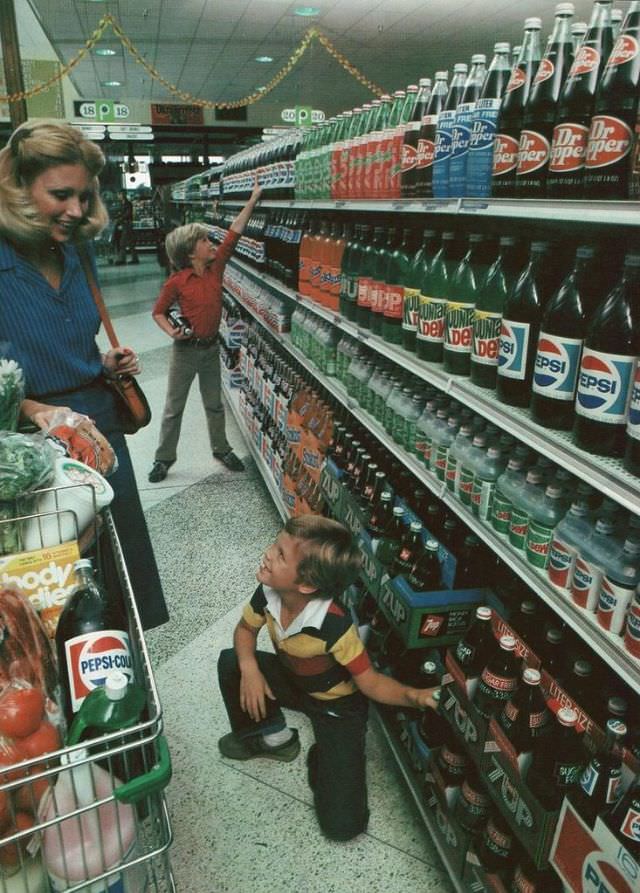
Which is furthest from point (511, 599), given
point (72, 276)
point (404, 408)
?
point (72, 276)

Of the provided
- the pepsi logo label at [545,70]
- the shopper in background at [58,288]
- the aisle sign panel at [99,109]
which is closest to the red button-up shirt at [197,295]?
the shopper in background at [58,288]

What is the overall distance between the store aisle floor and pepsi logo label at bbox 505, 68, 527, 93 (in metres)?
2.12

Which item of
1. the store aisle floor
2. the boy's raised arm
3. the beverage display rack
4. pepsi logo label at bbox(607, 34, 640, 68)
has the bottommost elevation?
the store aisle floor

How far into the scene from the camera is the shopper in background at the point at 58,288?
1865mm

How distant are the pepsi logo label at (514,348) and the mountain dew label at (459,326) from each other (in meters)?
0.24

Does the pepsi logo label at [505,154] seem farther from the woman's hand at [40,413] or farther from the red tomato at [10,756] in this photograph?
the red tomato at [10,756]

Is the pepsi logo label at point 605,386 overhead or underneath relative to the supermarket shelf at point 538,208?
underneath

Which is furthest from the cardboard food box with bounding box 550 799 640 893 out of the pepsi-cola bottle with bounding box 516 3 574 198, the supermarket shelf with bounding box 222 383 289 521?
the supermarket shelf with bounding box 222 383 289 521

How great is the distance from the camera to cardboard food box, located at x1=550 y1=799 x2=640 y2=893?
114cm

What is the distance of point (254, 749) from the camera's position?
231 cm

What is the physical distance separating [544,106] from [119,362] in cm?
143

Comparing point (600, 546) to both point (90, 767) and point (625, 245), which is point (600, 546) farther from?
point (90, 767)

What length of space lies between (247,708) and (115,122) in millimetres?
16179

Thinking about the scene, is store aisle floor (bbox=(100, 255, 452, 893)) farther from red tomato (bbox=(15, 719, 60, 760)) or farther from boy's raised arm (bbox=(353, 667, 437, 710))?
red tomato (bbox=(15, 719, 60, 760))
